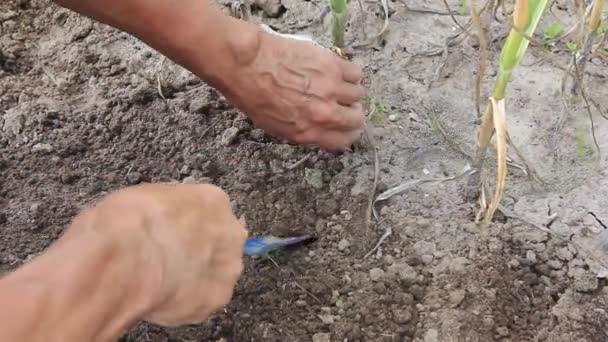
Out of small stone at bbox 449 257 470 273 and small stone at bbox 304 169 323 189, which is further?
small stone at bbox 304 169 323 189

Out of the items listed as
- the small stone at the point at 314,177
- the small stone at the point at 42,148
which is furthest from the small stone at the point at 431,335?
the small stone at the point at 42,148

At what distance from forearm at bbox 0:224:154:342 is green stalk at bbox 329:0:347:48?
0.75m

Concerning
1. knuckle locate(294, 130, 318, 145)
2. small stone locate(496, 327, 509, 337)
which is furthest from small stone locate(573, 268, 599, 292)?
knuckle locate(294, 130, 318, 145)

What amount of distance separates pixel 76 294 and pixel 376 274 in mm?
573

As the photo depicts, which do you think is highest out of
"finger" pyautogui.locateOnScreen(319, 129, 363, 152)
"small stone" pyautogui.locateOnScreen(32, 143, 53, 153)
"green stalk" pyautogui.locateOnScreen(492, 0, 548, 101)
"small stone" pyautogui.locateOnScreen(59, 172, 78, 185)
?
"green stalk" pyautogui.locateOnScreen(492, 0, 548, 101)

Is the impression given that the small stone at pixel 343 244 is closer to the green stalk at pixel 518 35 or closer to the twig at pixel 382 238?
the twig at pixel 382 238

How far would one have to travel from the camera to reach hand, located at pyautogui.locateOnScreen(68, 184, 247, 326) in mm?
863

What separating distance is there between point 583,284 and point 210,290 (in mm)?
604

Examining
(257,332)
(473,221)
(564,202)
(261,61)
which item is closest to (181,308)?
(257,332)

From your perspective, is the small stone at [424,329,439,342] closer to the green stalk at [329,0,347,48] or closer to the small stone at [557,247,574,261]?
the small stone at [557,247,574,261]

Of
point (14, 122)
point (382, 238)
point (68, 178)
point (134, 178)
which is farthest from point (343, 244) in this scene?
point (14, 122)

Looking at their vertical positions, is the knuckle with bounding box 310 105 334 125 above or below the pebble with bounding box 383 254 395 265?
above

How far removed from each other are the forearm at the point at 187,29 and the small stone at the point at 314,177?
0.25 m

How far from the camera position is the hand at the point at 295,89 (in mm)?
1245
